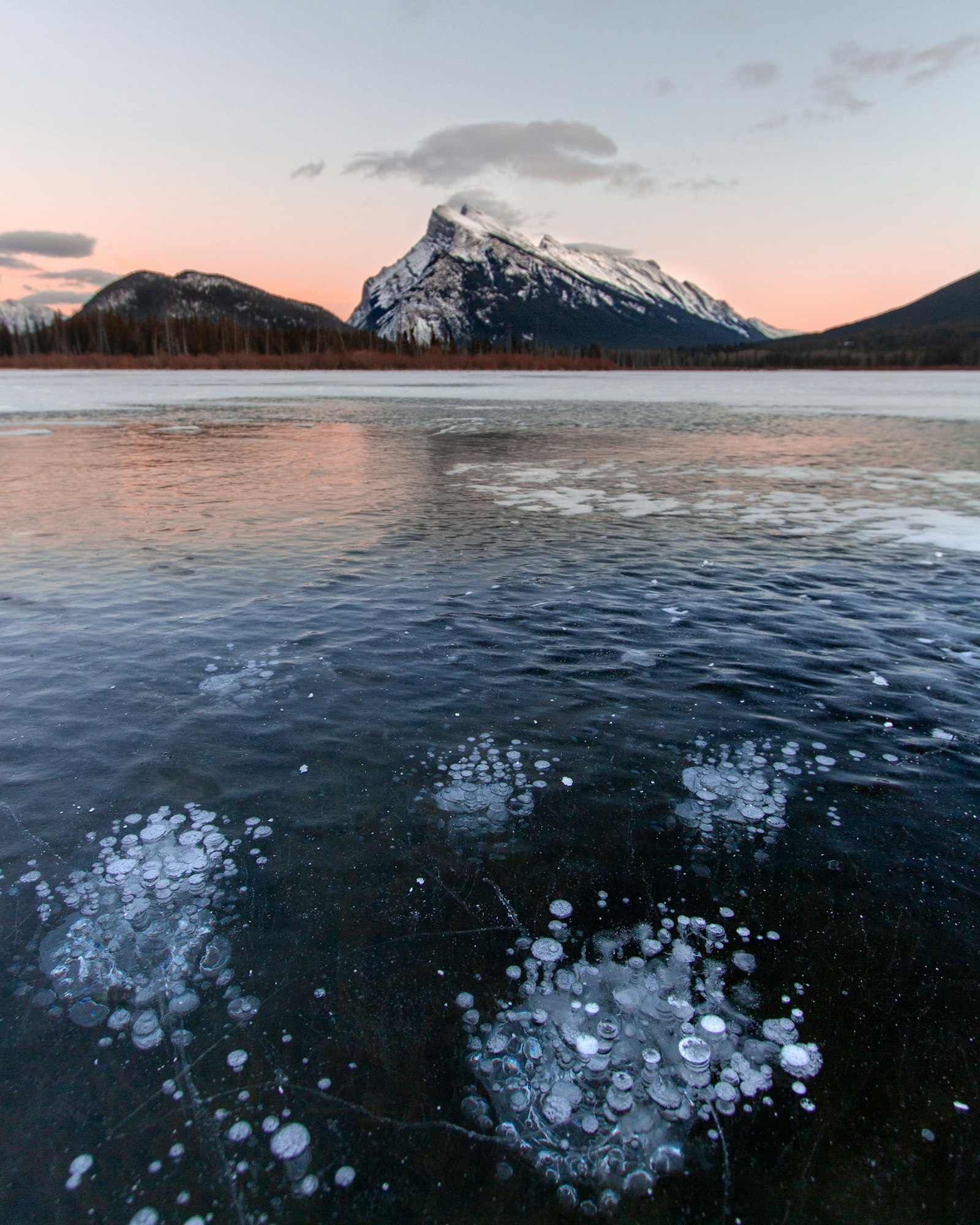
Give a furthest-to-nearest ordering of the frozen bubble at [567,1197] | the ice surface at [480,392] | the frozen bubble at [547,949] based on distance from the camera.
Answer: the ice surface at [480,392]
the frozen bubble at [547,949]
the frozen bubble at [567,1197]

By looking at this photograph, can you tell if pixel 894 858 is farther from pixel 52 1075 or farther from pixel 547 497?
pixel 547 497

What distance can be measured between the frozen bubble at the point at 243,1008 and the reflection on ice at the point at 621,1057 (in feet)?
3.42

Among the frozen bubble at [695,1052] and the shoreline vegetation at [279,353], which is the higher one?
the shoreline vegetation at [279,353]

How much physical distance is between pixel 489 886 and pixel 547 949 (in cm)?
58

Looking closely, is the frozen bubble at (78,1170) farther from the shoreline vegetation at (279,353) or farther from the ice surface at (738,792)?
the shoreline vegetation at (279,353)

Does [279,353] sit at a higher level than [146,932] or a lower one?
higher

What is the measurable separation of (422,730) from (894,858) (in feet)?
12.1

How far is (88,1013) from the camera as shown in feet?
11.4

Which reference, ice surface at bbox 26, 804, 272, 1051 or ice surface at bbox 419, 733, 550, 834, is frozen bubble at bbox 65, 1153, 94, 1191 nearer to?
ice surface at bbox 26, 804, 272, 1051

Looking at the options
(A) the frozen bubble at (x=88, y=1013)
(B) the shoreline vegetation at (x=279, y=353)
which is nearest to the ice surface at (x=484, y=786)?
(A) the frozen bubble at (x=88, y=1013)

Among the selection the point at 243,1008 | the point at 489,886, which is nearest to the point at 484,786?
the point at 489,886

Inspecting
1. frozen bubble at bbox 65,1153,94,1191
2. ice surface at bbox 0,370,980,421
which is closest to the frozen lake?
frozen bubble at bbox 65,1153,94,1191

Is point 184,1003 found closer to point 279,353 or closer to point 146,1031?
point 146,1031

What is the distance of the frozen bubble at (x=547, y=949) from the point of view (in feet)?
12.5
